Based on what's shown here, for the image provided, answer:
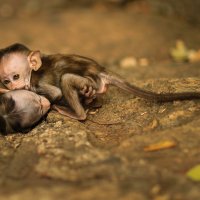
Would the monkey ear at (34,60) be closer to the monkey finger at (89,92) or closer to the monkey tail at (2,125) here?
the monkey finger at (89,92)

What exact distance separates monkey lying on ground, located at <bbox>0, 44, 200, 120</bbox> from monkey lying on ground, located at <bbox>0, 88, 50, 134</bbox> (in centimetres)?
25

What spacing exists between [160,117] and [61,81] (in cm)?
109

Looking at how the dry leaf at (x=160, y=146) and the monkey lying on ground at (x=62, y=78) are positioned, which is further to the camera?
the monkey lying on ground at (x=62, y=78)

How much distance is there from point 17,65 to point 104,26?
235 inches

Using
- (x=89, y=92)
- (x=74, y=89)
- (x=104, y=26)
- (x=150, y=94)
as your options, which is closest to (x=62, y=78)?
(x=74, y=89)

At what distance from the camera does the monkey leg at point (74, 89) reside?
4.97 metres

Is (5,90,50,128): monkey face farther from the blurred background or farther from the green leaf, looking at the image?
the blurred background

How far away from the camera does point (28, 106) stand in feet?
15.7

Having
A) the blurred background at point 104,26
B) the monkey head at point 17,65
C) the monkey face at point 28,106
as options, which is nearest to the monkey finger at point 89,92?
the monkey face at point 28,106

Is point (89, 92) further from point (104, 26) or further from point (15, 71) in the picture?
point (104, 26)

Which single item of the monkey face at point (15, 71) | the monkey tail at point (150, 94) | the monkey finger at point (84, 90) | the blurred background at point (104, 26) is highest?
the monkey face at point (15, 71)

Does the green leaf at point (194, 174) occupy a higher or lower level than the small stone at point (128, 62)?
higher

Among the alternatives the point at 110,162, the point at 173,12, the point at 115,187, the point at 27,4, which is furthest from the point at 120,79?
the point at 27,4

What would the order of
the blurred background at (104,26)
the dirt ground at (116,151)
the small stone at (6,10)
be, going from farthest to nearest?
the small stone at (6,10)
the blurred background at (104,26)
the dirt ground at (116,151)
